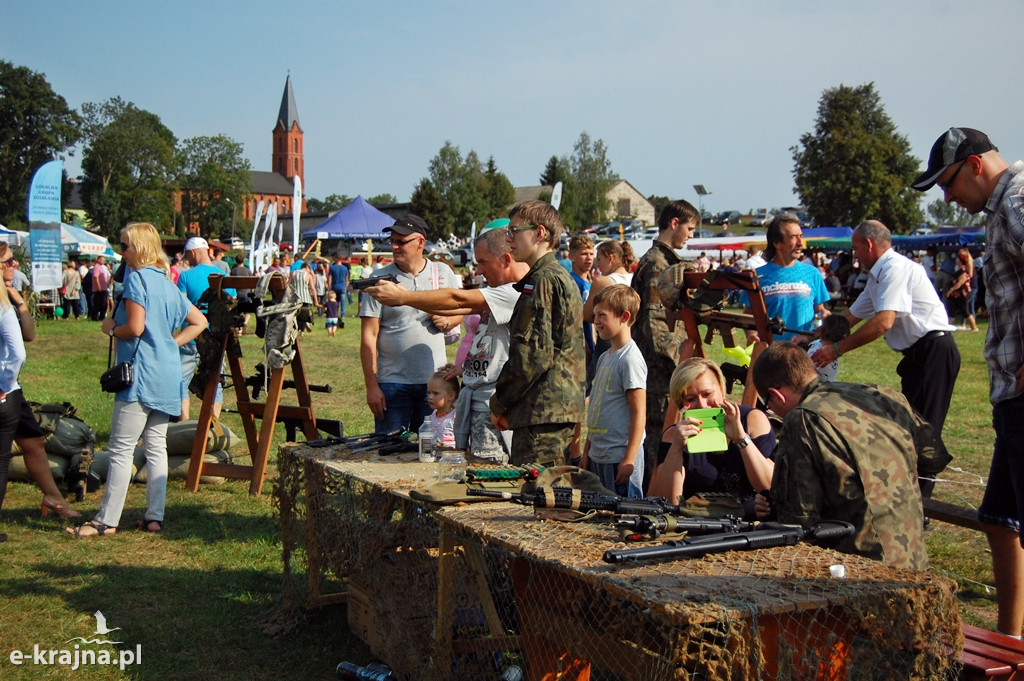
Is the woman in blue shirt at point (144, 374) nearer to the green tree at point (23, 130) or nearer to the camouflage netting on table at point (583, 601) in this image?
the camouflage netting on table at point (583, 601)

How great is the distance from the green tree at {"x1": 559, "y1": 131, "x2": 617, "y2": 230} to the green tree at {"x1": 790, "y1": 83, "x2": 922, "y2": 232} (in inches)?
1415

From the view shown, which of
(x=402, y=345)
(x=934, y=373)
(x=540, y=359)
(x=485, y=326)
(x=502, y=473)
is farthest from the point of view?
A: (x=402, y=345)

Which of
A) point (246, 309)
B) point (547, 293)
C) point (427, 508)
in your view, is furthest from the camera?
point (246, 309)

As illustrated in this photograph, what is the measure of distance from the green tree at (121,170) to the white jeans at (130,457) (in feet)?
248

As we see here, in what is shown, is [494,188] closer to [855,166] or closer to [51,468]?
[855,166]

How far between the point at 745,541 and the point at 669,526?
9.0 inches

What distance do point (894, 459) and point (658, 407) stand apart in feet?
8.39

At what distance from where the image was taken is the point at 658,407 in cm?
525

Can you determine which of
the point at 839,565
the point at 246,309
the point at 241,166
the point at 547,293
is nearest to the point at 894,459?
the point at 839,565

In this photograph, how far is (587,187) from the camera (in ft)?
286

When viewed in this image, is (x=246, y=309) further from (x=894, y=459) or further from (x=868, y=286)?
(x=894, y=459)

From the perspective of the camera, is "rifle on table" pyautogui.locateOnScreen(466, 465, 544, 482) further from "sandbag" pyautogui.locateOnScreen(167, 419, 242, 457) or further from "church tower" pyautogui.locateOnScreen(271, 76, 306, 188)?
"church tower" pyautogui.locateOnScreen(271, 76, 306, 188)

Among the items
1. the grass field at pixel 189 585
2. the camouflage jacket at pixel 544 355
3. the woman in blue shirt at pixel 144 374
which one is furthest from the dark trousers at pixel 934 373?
the woman in blue shirt at pixel 144 374
